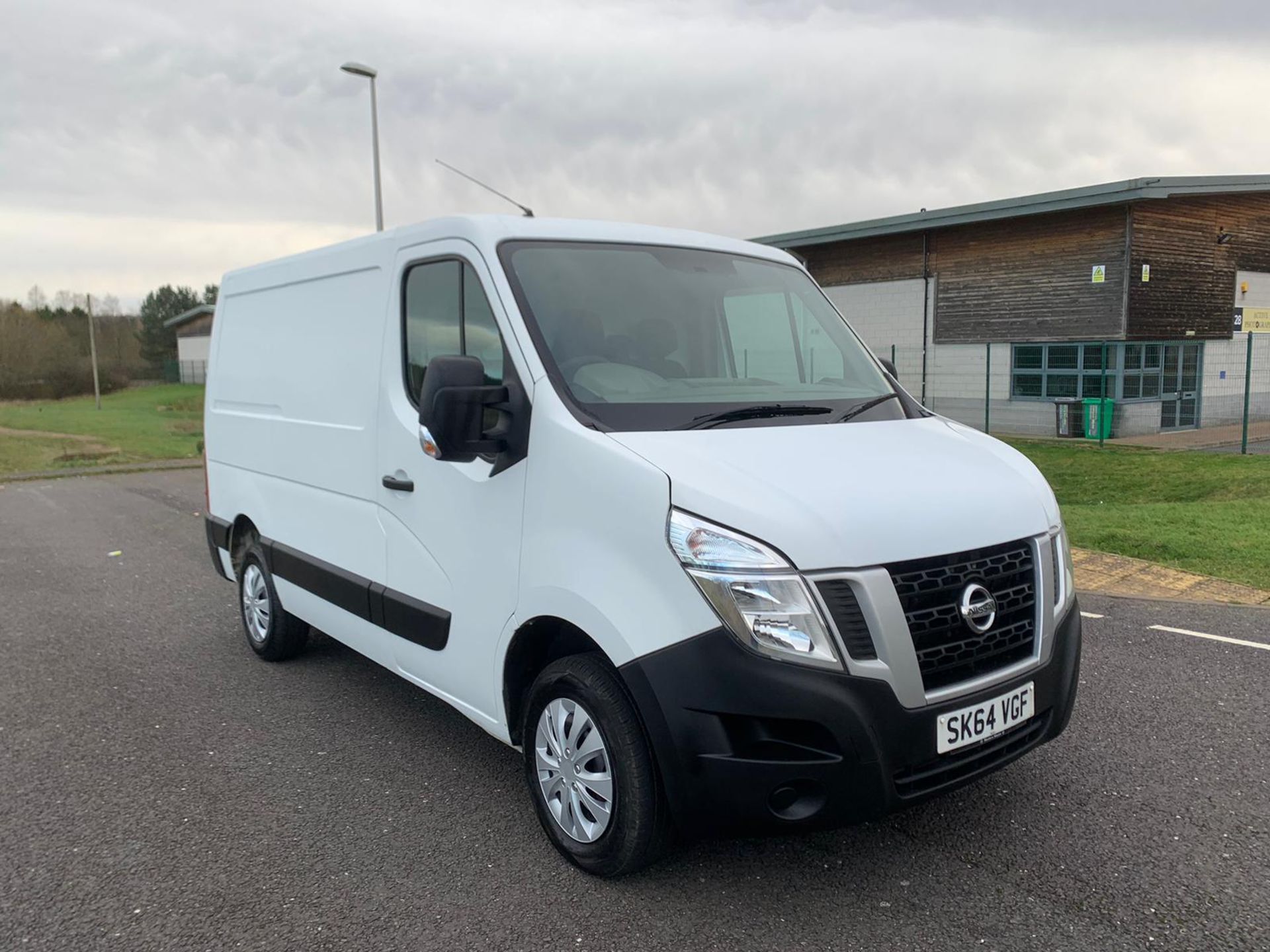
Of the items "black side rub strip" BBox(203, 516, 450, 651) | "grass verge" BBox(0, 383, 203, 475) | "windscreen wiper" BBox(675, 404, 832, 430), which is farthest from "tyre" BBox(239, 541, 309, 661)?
"grass verge" BBox(0, 383, 203, 475)

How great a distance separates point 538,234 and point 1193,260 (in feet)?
71.6

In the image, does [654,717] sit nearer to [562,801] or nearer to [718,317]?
[562,801]

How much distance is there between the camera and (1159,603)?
666cm

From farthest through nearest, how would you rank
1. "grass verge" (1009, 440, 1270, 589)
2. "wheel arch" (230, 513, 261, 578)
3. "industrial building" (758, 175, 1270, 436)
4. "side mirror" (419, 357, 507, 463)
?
"industrial building" (758, 175, 1270, 436), "grass verge" (1009, 440, 1270, 589), "wheel arch" (230, 513, 261, 578), "side mirror" (419, 357, 507, 463)

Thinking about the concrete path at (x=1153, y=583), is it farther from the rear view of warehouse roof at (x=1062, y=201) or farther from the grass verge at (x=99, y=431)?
the grass verge at (x=99, y=431)

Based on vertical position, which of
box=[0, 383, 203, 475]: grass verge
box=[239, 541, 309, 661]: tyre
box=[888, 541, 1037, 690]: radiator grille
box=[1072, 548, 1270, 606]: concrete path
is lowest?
box=[0, 383, 203, 475]: grass verge

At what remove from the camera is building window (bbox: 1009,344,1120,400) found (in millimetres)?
20578

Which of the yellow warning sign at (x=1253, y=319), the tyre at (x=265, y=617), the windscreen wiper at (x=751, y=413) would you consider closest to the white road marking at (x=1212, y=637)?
the windscreen wiper at (x=751, y=413)

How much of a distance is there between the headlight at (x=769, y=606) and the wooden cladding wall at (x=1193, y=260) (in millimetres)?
20440

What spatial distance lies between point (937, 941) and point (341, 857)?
6.58ft

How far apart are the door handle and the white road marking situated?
468 cm

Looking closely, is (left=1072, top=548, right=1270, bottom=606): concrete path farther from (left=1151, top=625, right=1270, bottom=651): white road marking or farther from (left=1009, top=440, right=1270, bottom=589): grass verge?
(left=1151, top=625, right=1270, bottom=651): white road marking

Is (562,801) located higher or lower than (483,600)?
lower

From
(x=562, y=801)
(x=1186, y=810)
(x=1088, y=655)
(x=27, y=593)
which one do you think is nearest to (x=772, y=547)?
(x=562, y=801)
